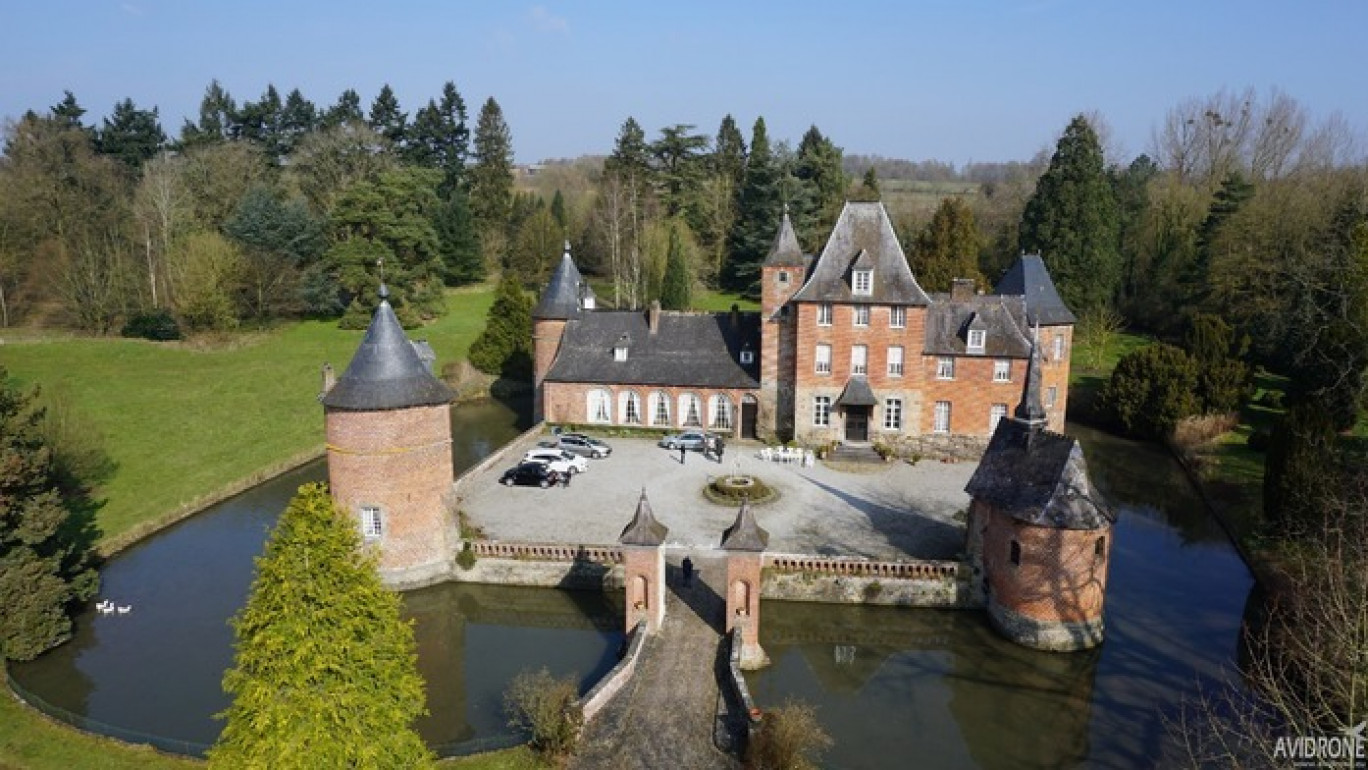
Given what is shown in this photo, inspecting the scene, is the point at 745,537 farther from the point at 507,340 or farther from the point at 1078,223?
the point at 1078,223

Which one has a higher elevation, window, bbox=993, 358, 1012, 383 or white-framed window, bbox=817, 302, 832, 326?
white-framed window, bbox=817, 302, 832, 326

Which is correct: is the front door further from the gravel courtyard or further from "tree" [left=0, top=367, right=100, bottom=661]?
"tree" [left=0, top=367, right=100, bottom=661]

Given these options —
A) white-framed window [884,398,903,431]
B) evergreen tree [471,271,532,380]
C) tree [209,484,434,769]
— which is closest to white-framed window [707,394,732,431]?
white-framed window [884,398,903,431]

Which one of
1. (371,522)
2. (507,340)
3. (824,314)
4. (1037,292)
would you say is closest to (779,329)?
(824,314)

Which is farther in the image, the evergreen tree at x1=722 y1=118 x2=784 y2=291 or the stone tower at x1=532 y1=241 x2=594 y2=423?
the evergreen tree at x1=722 y1=118 x2=784 y2=291

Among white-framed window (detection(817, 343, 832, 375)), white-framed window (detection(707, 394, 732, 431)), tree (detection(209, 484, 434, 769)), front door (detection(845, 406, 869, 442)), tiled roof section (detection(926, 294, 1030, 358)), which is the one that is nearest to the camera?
tree (detection(209, 484, 434, 769))

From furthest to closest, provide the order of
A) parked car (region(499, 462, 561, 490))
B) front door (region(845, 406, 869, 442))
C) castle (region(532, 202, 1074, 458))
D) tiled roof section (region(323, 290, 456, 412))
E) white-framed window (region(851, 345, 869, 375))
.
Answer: front door (region(845, 406, 869, 442)) → white-framed window (region(851, 345, 869, 375)) → castle (region(532, 202, 1074, 458)) → parked car (region(499, 462, 561, 490)) → tiled roof section (region(323, 290, 456, 412))

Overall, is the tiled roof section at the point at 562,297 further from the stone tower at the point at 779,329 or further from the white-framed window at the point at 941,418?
the white-framed window at the point at 941,418
